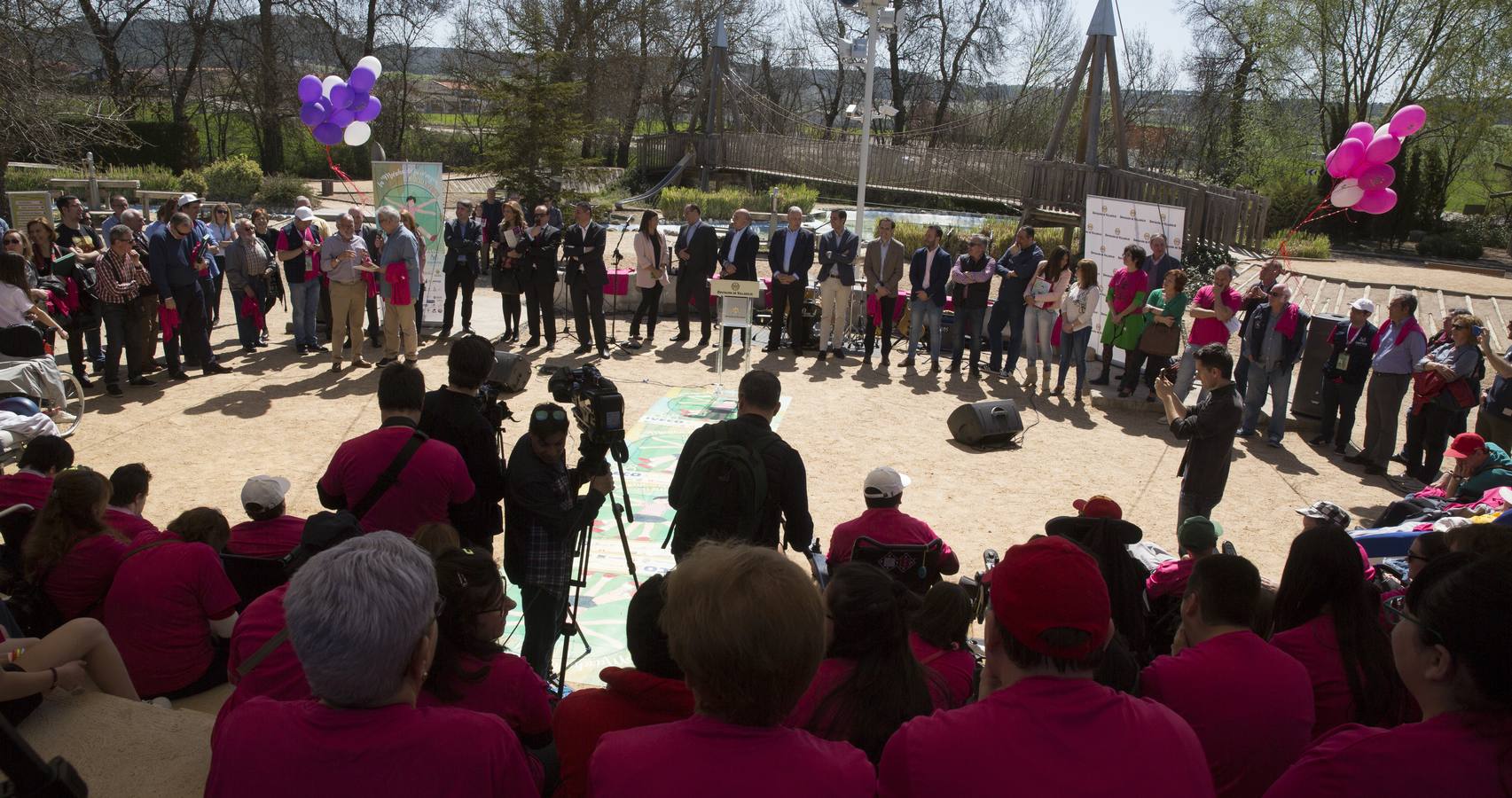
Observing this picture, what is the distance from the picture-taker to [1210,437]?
548 centimetres

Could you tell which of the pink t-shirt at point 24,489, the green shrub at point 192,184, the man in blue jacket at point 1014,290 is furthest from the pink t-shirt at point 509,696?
the green shrub at point 192,184

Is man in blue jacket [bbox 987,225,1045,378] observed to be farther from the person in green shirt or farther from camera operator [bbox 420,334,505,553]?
camera operator [bbox 420,334,505,553]

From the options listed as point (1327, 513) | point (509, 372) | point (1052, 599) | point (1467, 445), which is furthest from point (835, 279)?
point (1052, 599)

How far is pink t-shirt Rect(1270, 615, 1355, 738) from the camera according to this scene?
104 inches

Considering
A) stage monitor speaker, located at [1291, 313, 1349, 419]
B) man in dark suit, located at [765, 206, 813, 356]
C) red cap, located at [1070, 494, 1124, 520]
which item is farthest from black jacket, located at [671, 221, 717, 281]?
red cap, located at [1070, 494, 1124, 520]

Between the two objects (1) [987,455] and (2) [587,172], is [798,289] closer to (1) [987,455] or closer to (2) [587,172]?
(1) [987,455]

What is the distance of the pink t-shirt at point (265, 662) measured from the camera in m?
2.37

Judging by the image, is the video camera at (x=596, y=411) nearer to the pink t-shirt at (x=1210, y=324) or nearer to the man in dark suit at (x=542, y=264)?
the man in dark suit at (x=542, y=264)

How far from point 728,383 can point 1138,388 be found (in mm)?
4221

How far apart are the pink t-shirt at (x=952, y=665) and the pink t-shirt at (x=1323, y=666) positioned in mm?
853

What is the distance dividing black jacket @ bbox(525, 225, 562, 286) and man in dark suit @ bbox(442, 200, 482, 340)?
0.78 m

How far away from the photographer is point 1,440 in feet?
18.9

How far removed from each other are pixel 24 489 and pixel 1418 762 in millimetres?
4560

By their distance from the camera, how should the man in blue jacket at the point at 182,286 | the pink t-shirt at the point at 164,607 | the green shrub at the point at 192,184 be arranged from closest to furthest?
the pink t-shirt at the point at 164,607 → the man in blue jacket at the point at 182,286 → the green shrub at the point at 192,184
